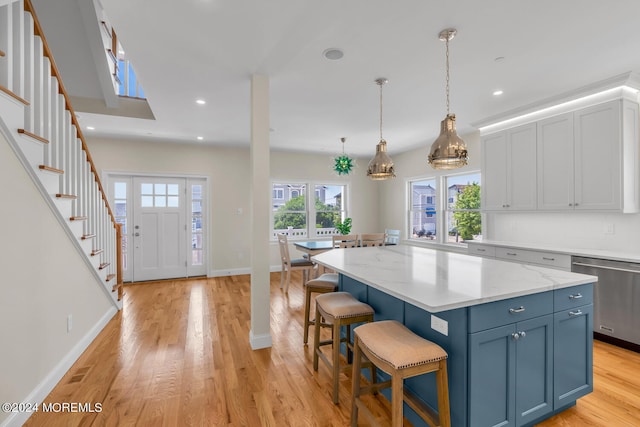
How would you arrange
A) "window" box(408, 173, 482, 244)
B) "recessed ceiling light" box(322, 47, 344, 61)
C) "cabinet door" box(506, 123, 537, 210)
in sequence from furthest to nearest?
"window" box(408, 173, 482, 244) → "cabinet door" box(506, 123, 537, 210) → "recessed ceiling light" box(322, 47, 344, 61)

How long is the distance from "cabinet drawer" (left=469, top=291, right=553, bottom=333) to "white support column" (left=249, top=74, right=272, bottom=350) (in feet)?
6.44

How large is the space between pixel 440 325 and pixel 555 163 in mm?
3180

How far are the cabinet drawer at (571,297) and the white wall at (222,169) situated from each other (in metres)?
5.17

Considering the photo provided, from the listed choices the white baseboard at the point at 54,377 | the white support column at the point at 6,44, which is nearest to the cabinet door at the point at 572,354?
the white baseboard at the point at 54,377

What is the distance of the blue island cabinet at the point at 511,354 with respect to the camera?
5.01ft

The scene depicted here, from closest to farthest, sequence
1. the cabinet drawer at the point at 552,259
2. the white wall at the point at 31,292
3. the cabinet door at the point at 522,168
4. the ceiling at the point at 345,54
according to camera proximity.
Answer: the white wall at the point at 31,292, the ceiling at the point at 345,54, the cabinet drawer at the point at 552,259, the cabinet door at the point at 522,168

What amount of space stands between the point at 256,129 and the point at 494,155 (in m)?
3.44

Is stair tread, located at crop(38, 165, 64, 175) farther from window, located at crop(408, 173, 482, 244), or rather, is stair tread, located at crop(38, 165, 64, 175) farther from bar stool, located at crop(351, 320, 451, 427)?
window, located at crop(408, 173, 482, 244)

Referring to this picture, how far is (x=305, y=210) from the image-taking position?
268 inches

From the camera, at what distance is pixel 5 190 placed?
1.81 m

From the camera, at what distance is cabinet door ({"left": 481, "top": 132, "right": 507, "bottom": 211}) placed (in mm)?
4148

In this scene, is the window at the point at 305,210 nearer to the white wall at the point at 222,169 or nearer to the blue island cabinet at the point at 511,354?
the white wall at the point at 222,169

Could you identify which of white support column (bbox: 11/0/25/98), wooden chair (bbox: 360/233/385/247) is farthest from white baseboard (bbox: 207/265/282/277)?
white support column (bbox: 11/0/25/98)

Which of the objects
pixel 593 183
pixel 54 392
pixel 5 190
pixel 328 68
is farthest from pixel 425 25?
pixel 54 392
